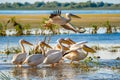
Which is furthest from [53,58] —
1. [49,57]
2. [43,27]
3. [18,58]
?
[43,27]

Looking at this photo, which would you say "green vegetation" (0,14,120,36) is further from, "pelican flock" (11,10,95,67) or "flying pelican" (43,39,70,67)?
"flying pelican" (43,39,70,67)

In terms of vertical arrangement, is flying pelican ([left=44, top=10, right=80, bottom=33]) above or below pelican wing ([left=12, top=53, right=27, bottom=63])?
above

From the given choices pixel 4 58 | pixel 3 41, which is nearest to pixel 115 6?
pixel 3 41

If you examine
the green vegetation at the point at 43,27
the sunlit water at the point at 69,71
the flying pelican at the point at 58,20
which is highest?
the flying pelican at the point at 58,20

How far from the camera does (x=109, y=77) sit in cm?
A: 1159

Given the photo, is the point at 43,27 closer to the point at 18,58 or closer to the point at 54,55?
the point at 54,55

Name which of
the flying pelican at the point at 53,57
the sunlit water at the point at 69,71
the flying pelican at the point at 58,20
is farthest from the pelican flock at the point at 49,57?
the flying pelican at the point at 58,20

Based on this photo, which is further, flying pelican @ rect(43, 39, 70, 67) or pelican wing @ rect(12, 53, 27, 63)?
pelican wing @ rect(12, 53, 27, 63)

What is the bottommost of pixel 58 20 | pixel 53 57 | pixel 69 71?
pixel 69 71

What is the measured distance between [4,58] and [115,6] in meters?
84.3

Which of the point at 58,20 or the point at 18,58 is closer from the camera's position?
the point at 58,20

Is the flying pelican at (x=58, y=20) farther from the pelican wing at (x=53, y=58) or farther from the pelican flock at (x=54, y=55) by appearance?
the pelican wing at (x=53, y=58)

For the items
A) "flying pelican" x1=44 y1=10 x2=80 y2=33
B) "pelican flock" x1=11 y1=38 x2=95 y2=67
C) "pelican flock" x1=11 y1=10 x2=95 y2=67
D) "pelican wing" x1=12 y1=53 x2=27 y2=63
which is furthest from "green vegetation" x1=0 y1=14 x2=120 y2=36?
"pelican wing" x1=12 y1=53 x2=27 y2=63

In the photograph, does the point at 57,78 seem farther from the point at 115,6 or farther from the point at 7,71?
the point at 115,6
